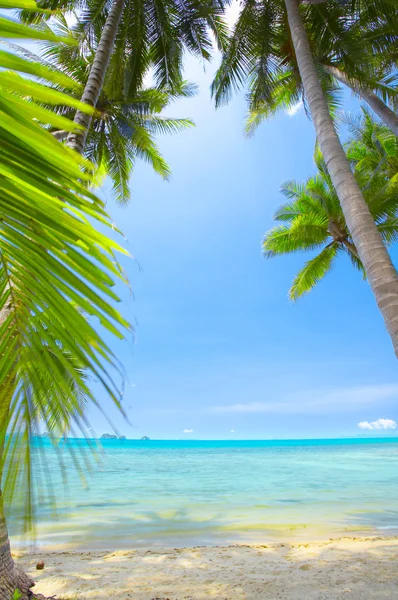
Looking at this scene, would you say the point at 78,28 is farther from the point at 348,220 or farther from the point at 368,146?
the point at 368,146

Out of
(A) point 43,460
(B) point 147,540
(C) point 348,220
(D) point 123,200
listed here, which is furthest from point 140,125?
(A) point 43,460

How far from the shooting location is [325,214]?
43.4 ft

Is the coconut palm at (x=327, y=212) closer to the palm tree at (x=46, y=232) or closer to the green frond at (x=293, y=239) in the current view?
the green frond at (x=293, y=239)

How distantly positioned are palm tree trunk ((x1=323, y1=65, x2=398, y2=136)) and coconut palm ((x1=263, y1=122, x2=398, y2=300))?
2816mm

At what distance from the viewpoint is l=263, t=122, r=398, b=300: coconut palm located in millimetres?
12789

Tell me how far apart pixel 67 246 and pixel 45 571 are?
5313mm

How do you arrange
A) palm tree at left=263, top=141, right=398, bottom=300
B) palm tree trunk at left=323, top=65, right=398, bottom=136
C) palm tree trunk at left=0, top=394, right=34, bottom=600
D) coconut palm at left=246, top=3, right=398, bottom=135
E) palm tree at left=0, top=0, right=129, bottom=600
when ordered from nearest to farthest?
palm tree at left=0, top=0, right=129, bottom=600 < palm tree trunk at left=0, top=394, right=34, bottom=600 < coconut palm at left=246, top=3, right=398, bottom=135 < palm tree trunk at left=323, top=65, right=398, bottom=136 < palm tree at left=263, top=141, right=398, bottom=300

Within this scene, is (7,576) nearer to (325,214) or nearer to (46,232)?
(46,232)

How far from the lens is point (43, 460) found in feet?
4.40

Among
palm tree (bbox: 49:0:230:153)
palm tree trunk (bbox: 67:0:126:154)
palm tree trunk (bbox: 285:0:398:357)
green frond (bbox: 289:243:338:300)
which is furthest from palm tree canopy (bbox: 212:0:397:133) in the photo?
green frond (bbox: 289:243:338:300)

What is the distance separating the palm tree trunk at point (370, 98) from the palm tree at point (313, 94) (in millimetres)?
1525

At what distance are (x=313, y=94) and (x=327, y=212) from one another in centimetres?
794

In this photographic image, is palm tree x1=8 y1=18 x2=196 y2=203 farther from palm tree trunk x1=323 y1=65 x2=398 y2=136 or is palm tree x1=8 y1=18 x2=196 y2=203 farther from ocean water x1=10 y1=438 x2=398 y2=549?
ocean water x1=10 y1=438 x2=398 y2=549

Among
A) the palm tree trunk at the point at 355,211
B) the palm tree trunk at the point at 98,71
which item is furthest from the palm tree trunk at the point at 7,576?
the palm tree trunk at the point at 98,71
